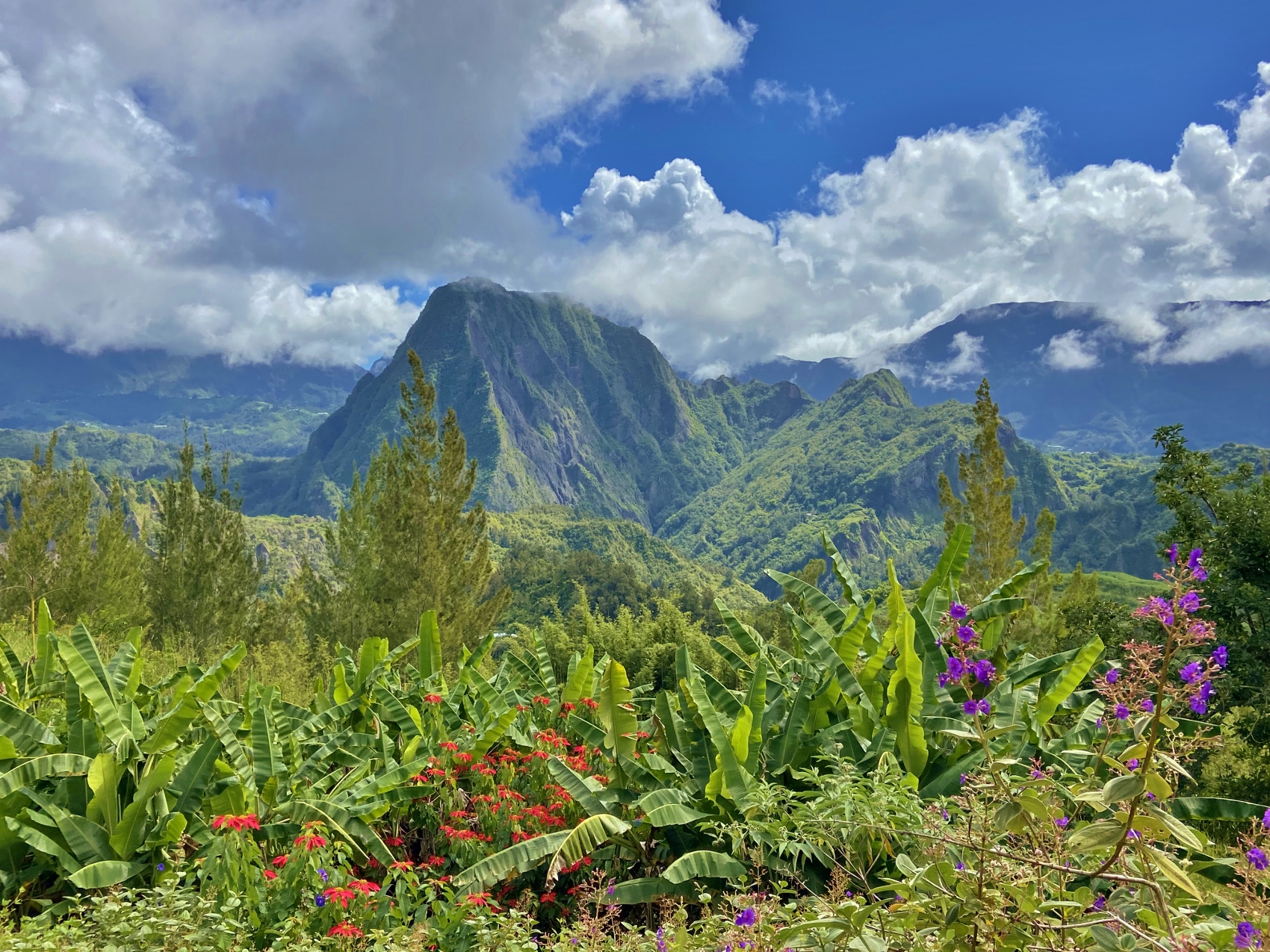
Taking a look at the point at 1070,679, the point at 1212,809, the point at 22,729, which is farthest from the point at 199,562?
the point at 1212,809

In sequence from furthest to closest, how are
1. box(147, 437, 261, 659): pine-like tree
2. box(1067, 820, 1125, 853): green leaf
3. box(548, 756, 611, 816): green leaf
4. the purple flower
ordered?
box(147, 437, 261, 659): pine-like tree < box(548, 756, 611, 816): green leaf < box(1067, 820, 1125, 853): green leaf < the purple flower

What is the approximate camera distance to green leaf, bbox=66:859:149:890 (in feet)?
11.2

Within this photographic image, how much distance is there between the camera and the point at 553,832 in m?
3.84

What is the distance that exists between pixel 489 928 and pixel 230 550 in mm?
20661

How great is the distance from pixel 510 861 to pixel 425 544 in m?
13.8

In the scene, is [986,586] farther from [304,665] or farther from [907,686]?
[304,665]

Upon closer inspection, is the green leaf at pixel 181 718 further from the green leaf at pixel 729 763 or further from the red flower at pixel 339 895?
the green leaf at pixel 729 763

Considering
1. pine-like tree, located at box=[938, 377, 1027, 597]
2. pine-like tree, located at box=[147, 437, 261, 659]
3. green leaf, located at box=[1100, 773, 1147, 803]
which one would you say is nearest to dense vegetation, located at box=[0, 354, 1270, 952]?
green leaf, located at box=[1100, 773, 1147, 803]

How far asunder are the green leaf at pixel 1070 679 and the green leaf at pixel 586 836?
8.54 ft

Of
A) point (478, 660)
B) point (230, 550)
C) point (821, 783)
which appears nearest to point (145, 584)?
point (230, 550)

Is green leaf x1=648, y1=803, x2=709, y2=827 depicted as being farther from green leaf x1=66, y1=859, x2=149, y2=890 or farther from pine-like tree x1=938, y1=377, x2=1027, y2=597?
pine-like tree x1=938, y1=377, x2=1027, y2=597

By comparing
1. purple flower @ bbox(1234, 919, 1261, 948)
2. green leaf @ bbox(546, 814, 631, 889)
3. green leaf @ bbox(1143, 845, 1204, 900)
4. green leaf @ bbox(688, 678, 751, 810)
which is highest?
green leaf @ bbox(1143, 845, 1204, 900)

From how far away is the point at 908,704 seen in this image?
3938 mm

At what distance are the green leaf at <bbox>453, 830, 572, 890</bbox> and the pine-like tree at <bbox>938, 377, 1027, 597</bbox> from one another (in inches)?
548
